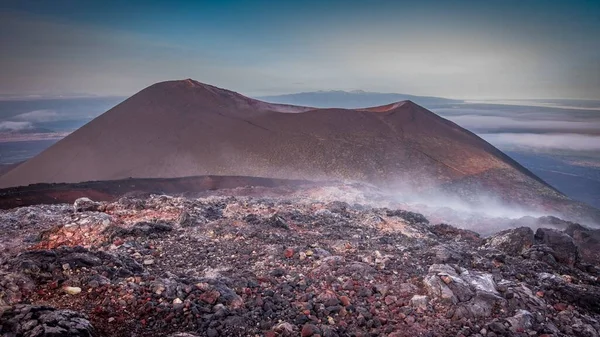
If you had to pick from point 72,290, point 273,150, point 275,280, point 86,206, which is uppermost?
point 273,150

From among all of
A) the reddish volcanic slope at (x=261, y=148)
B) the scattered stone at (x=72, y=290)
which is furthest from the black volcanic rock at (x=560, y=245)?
the reddish volcanic slope at (x=261, y=148)

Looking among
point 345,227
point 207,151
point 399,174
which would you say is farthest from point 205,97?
point 345,227

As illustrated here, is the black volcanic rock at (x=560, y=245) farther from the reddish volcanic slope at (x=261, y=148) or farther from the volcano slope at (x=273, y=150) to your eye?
the reddish volcanic slope at (x=261, y=148)

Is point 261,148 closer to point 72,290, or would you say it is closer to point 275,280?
point 275,280

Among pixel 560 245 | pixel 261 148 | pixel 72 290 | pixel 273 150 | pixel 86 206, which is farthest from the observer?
pixel 261 148

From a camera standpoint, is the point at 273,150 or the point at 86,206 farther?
the point at 273,150

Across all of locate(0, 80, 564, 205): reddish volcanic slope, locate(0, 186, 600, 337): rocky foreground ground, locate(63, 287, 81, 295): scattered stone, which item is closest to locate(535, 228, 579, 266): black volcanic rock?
locate(0, 186, 600, 337): rocky foreground ground

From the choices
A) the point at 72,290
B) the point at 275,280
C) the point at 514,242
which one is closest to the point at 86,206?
the point at 72,290

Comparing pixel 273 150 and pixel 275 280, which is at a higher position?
pixel 273 150
